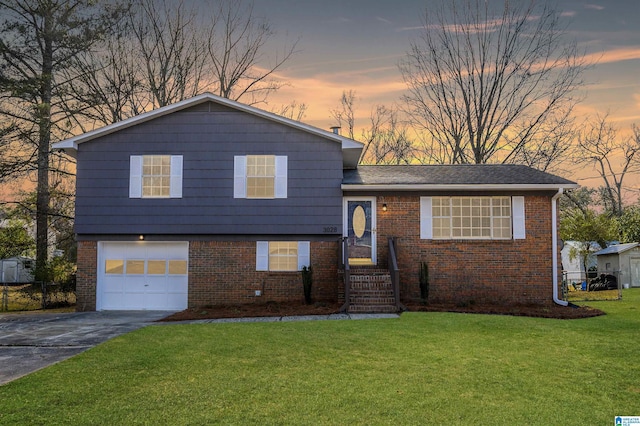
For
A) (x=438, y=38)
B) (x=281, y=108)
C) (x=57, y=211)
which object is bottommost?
(x=57, y=211)

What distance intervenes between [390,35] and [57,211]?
647 inches

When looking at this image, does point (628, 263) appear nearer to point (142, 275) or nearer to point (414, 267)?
point (414, 267)

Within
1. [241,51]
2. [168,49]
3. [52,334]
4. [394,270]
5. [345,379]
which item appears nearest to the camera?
[345,379]

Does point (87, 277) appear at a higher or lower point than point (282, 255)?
lower

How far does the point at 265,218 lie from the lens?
15.1 metres

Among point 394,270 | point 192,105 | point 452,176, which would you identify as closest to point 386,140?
point 452,176

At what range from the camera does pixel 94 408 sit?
5555 mm

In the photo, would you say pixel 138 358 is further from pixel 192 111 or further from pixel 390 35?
pixel 390 35

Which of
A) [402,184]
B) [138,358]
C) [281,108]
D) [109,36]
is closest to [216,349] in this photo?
[138,358]

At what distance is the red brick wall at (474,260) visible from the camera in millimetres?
14773

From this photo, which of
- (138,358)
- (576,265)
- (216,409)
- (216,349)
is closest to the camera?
(216,409)

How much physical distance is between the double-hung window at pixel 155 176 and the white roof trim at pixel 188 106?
1076 mm

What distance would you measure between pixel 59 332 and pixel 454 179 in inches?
442

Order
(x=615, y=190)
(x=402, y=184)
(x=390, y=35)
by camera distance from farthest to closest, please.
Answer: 1. (x=615, y=190)
2. (x=390, y=35)
3. (x=402, y=184)
